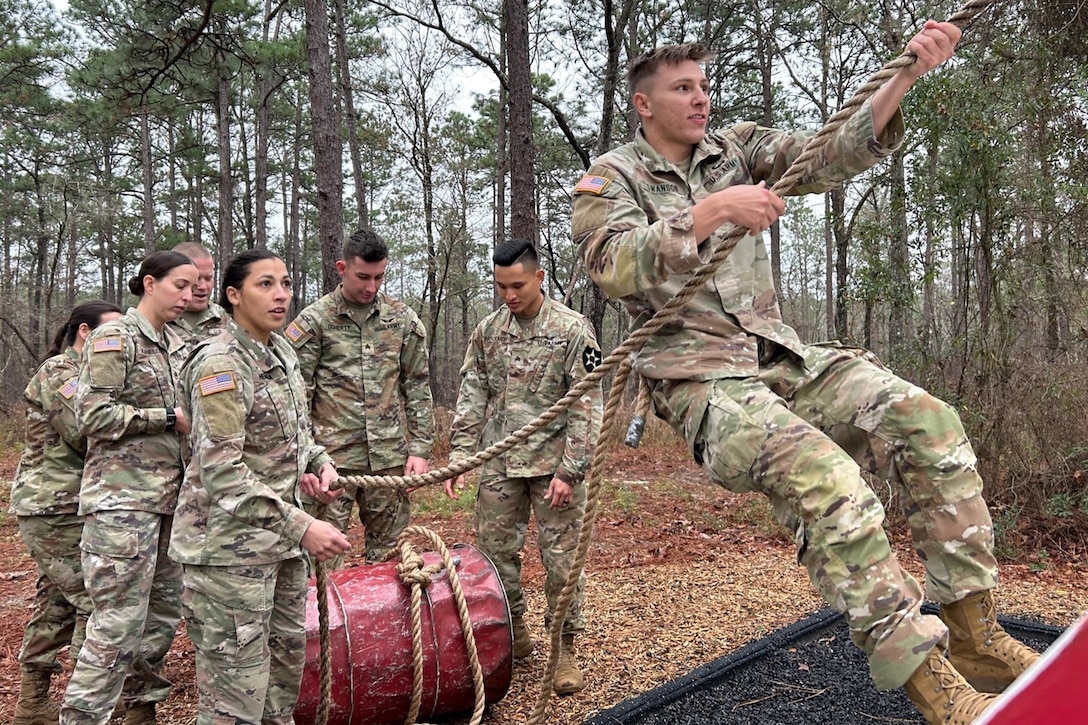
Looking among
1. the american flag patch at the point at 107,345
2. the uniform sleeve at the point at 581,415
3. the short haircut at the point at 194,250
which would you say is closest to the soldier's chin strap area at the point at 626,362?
the uniform sleeve at the point at 581,415

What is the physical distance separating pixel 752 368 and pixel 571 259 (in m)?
22.1

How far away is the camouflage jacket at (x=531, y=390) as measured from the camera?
157 inches

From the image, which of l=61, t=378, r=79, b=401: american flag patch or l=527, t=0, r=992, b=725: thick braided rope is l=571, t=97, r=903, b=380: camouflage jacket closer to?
l=527, t=0, r=992, b=725: thick braided rope

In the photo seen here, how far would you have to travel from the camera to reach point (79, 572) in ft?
12.1

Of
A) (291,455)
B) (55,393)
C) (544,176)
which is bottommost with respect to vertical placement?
(291,455)

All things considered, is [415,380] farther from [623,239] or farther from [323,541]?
[623,239]

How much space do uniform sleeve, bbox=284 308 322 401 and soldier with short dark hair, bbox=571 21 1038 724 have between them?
7.91ft

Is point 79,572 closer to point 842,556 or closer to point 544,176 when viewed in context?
point 842,556

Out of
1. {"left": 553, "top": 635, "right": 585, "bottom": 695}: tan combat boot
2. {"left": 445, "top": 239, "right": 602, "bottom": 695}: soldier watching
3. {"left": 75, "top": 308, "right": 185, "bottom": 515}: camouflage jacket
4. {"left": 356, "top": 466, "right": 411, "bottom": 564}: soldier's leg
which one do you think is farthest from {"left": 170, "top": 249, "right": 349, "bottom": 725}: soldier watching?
{"left": 356, "top": 466, "right": 411, "bottom": 564}: soldier's leg

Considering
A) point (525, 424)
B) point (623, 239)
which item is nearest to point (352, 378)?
point (525, 424)

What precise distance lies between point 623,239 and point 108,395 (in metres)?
2.44

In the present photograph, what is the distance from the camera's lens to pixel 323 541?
8.50 ft

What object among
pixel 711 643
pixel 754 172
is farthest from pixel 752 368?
pixel 711 643

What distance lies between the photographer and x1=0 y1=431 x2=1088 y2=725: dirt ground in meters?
3.93
